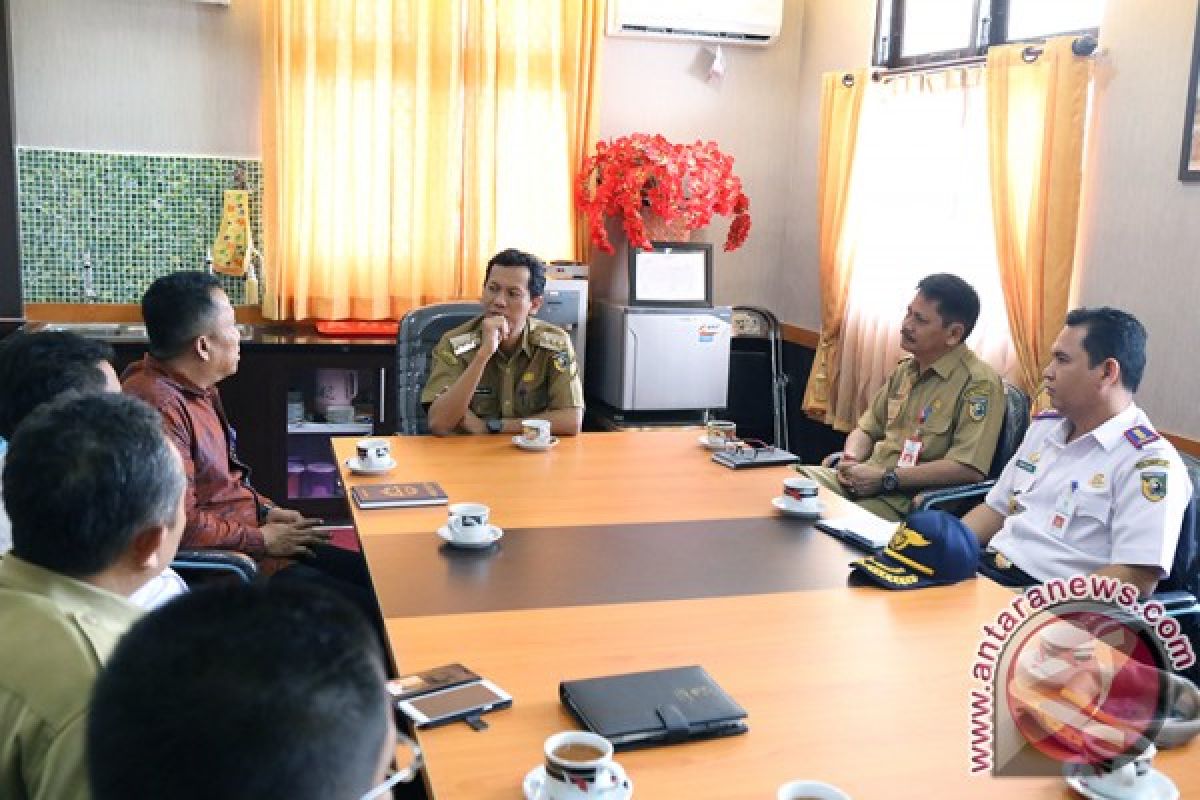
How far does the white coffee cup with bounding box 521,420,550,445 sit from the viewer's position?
10.1ft

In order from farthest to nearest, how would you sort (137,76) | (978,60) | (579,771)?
(137,76)
(978,60)
(579,771)

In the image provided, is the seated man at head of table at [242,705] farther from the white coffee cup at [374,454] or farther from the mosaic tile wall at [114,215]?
the mosaic tile wall at [114,215]

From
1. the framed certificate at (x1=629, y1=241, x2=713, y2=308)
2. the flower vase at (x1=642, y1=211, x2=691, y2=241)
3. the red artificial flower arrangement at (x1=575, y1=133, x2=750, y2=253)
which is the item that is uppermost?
the red artificial flower arrangement at (x1=575, y1=133, x2=750, y2=253)

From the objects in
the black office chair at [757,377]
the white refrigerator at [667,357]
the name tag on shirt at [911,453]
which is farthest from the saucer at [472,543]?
the black office chair at [757,377]

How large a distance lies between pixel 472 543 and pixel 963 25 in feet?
10.7

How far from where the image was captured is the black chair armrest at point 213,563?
2.20 m

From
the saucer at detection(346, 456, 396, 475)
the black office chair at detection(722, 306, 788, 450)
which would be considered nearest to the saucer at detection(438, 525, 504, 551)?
the saucer at detection(346, 456, 396, 475)

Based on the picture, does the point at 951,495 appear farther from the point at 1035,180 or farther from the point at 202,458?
the point at 202,458

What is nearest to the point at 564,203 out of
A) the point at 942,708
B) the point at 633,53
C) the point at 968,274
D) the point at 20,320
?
the point at 633,53

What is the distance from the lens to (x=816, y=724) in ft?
4.79

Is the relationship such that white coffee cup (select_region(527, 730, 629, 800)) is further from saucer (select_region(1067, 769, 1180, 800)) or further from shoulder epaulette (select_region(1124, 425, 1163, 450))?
shoulder epaulette (select_region(1124, 425, 1163, 450))

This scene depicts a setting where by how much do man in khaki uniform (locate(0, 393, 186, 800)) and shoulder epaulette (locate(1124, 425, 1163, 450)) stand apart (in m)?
2.04

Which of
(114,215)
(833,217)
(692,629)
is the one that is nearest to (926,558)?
(692,629)

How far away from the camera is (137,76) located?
15.2ft
